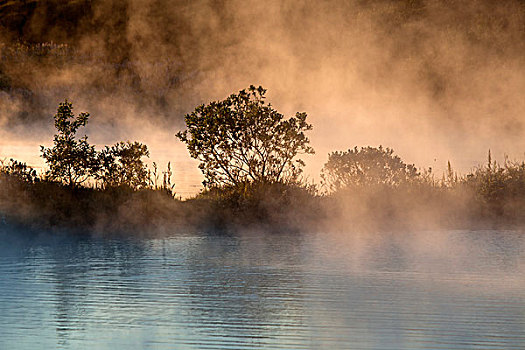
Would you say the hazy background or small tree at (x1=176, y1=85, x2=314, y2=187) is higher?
the hazy background

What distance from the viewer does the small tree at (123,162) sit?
1270 cm

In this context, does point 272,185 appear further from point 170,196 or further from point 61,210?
point 61,210

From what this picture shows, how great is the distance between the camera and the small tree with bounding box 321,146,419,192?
11453 mm

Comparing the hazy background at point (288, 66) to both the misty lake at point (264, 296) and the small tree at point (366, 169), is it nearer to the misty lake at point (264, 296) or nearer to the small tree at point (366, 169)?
the small tree at point (366, 169)

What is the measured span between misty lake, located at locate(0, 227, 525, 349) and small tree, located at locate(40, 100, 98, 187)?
199 inches

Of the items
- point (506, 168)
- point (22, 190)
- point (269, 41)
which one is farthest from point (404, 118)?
point (22, 190)

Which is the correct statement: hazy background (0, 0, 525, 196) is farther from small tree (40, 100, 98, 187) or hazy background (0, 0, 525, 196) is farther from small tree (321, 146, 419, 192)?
small tree (321, 146, 419, 192)

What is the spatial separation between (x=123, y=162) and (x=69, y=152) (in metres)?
1.01

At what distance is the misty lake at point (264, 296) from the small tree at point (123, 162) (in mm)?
5263

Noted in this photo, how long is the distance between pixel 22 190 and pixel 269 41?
2507 centimetres

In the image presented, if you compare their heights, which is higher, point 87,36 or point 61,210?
point 87,36

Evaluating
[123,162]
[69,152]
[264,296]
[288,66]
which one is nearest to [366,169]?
[123,162]

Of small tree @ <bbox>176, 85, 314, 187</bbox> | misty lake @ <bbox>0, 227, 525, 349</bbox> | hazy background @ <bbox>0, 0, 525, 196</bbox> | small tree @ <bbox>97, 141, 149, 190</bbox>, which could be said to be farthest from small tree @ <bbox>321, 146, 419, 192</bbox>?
hazy background @ <bbox>0, 0, 525, 196</bbox>

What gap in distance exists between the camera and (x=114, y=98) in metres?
24.9
